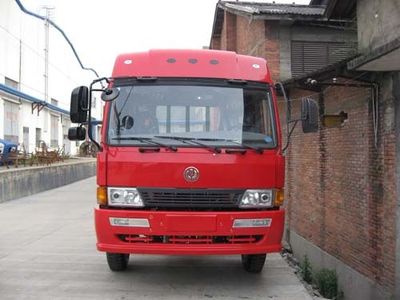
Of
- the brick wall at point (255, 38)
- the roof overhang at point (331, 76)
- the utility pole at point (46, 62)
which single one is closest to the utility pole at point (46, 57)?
the utility pole at point (46, 62)

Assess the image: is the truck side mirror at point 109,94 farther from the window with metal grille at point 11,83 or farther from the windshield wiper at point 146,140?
the window with metal grille at point 11,83

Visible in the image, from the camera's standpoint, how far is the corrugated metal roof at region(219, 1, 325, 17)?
1400 cm

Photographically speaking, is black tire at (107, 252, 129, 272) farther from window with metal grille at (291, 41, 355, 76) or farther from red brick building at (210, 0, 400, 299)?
window with metal grille at (291, 41, 355, 76)

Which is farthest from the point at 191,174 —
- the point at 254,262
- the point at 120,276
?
the point at 120,276

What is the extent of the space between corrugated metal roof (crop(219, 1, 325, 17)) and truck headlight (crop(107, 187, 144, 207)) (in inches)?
337

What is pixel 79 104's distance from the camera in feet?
22.5

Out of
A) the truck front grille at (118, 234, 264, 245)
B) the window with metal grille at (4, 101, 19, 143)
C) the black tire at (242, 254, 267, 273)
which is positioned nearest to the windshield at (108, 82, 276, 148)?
the truck front grille at (118, 234, 264, 245)

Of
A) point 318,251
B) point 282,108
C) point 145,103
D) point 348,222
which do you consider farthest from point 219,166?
point 282,108

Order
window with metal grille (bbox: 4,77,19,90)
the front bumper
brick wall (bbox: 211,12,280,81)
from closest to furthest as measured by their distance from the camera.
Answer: the front bumper, brick wall (bbox: 211,12,280,81), window with metal grille (bbox: 4,77,19,90)

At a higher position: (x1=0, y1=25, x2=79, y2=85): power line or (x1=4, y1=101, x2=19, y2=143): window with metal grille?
(x1=0, y1=25, x2=79, y2=85): power line

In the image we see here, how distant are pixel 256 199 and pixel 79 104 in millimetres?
2337

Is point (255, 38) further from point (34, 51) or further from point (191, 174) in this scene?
point (34, 51)

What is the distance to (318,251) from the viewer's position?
10531 mm

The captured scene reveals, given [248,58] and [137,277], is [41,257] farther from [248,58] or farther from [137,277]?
[248,58]
